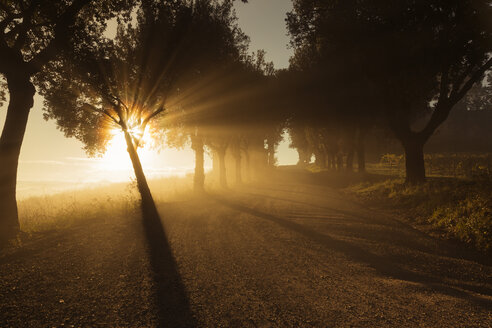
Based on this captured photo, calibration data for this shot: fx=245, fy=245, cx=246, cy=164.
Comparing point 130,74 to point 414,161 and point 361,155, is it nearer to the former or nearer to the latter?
point 414,161

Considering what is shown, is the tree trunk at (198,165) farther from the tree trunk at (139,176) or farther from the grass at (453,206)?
the grass at (453,206)

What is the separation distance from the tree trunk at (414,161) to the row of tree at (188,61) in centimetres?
→ 7

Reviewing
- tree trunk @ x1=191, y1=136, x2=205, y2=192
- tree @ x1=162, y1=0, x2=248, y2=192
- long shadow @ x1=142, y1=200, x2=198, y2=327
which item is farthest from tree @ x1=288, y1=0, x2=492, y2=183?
long shadow @ x1=142, y1=200, x2=198, y2=327

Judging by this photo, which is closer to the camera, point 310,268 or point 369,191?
point 310,268

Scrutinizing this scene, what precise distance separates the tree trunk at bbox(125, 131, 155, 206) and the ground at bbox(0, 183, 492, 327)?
4739 mm

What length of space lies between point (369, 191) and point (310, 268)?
46.1ft

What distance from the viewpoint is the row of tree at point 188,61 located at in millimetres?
9734

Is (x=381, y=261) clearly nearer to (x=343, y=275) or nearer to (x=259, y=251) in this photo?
(x=343, y=275)

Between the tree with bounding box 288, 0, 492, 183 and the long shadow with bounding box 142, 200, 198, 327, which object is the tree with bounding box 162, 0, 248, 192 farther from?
the long shadow with bounding box 142, 200, 198, 327

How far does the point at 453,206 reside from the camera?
966 cm

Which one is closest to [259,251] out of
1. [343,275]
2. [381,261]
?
[343,275]

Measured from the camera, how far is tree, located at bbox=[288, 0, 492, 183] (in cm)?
1336

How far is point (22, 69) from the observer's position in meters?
9.19

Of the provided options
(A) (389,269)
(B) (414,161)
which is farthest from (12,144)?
(B) (414,161)
